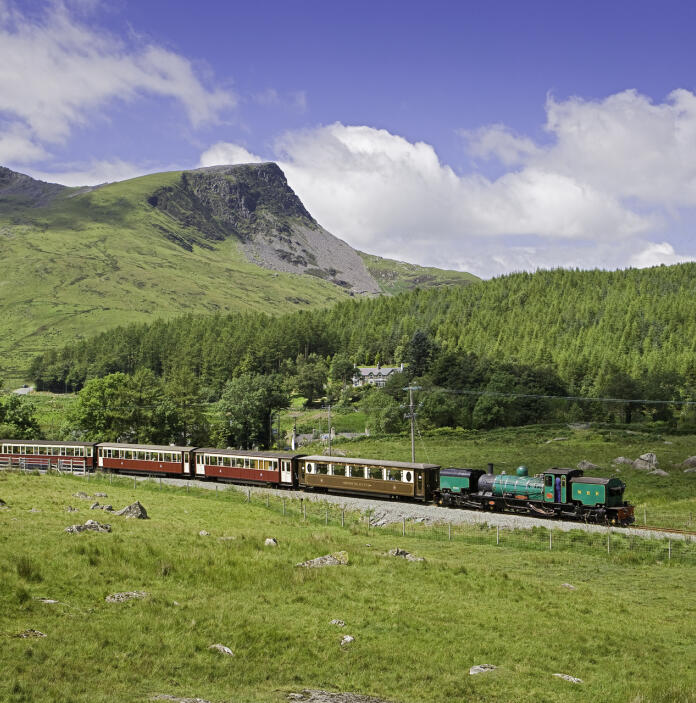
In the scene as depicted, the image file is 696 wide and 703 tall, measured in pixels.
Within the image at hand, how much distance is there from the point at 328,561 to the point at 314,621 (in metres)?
7.33

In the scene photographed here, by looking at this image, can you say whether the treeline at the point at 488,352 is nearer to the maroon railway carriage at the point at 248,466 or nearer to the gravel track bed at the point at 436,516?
the maroon railway carriage at the point at 248,466

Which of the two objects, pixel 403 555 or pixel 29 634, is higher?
pixel 29 634

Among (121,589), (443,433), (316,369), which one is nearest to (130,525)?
(121,589)

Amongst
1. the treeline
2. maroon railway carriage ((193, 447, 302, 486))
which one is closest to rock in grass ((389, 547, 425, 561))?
maroon railway carriage ((193, 447, 302, 486))

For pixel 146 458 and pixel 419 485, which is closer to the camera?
pixel 419 485

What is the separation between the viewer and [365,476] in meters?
50.5

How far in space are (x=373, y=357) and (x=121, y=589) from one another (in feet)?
541

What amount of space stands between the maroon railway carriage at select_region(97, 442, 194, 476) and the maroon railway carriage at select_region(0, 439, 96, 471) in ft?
4.46

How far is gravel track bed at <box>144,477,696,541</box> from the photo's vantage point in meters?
37.9

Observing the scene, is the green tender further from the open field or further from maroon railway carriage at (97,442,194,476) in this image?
maroon railway carriage at (97,442,194,476)

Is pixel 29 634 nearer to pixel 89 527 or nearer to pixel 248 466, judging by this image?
pixel 89 527

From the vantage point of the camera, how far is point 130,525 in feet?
96.7

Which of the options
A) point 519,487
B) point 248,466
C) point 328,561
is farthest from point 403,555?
point 248,466

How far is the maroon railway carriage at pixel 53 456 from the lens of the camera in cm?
6556
